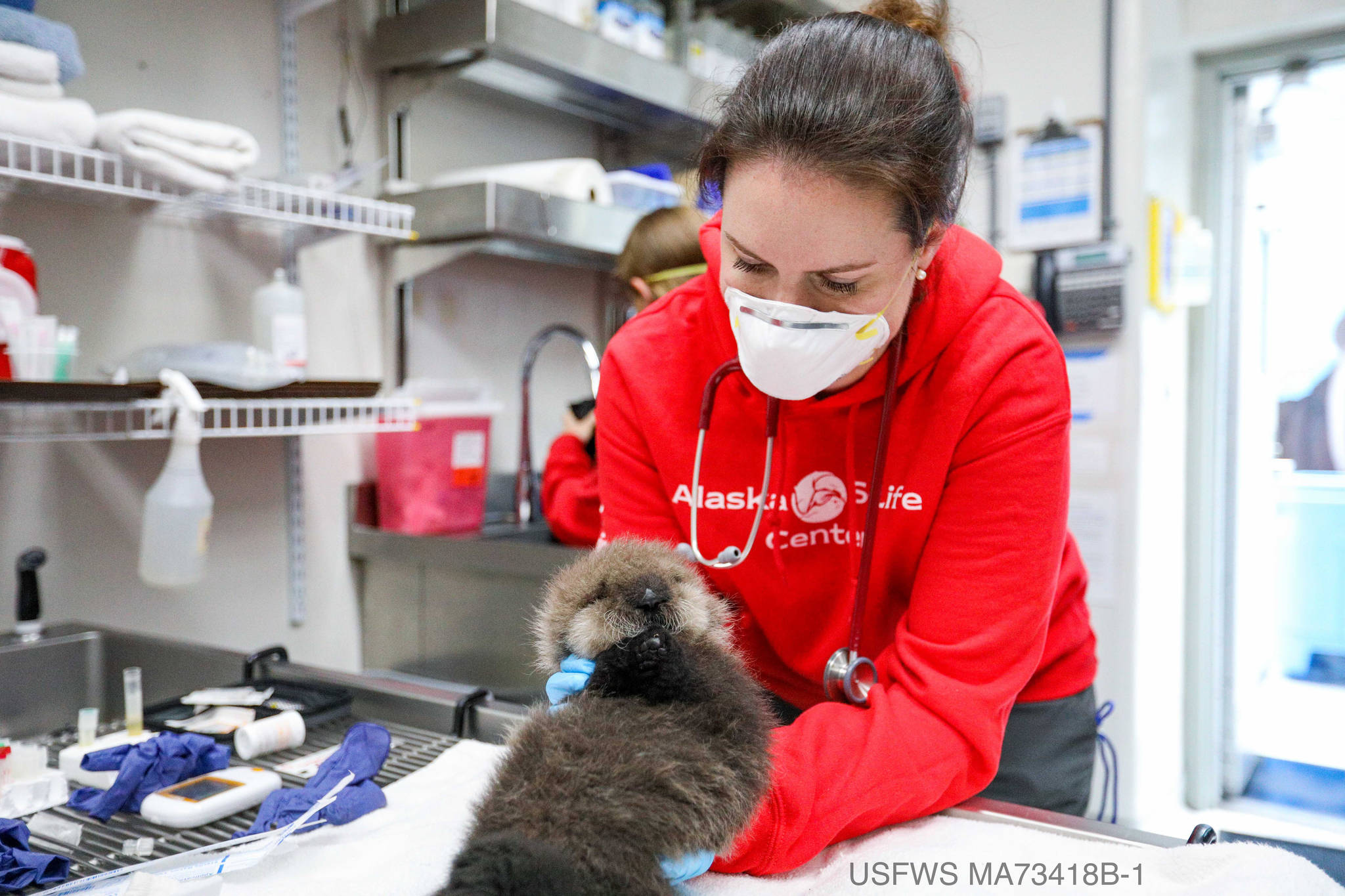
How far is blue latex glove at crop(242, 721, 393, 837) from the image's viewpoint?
0.85 meters

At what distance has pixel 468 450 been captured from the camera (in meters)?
2.03

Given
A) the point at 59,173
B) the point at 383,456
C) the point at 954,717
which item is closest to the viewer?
the point at 954,717

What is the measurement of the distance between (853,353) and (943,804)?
17.1 inches

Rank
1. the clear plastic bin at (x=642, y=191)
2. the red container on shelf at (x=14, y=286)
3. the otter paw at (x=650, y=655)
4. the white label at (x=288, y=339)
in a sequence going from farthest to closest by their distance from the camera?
the clear plastic bin at (x=642, y=191) → the white label at (x=288, y=339) → the red container on shelf at (x=14, y=286) → the otter paw at (x=650, y=655)

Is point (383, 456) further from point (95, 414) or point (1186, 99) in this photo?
point (1186, 99)

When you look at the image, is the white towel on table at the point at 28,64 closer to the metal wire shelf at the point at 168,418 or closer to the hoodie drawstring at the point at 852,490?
the metal wire shelf at the point at 168,418

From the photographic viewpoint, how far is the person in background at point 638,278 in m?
1.87

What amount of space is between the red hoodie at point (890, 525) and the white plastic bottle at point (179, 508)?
2.05 ft

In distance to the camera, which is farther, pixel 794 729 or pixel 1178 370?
pixel 1178 370

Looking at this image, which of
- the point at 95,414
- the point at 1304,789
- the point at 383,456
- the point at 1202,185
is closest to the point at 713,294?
the point at 95,414

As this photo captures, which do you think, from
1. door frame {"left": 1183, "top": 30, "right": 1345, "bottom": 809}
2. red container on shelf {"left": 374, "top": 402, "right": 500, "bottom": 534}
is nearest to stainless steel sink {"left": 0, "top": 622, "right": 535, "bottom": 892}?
red container on shelf {"left": 374, "top": 402, "right": 500, "bottom": 534}

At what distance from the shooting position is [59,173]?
1177 mm

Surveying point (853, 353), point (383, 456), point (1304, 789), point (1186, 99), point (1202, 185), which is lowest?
point (1304, 789)

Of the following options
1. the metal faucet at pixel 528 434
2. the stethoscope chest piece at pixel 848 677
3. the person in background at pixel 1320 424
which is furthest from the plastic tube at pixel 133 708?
the person in background at pixel 1320 424
